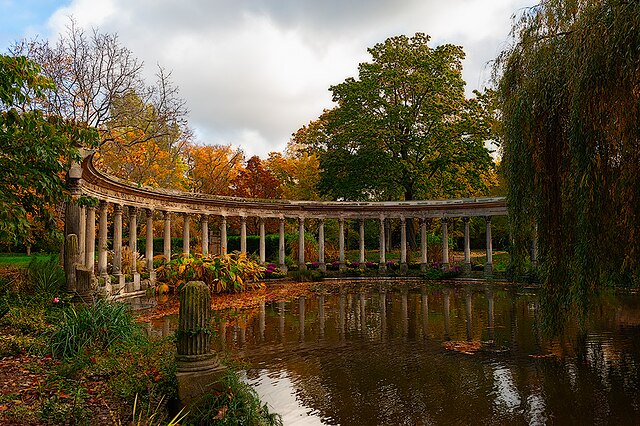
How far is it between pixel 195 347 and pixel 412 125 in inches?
1355

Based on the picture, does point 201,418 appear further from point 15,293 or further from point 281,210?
point 281,210

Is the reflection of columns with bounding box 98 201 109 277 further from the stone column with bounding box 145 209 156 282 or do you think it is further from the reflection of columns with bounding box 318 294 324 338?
the reflection of columns with bounding box 318 294 324 338

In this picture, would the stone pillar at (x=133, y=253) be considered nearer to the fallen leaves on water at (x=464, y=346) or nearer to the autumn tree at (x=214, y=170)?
the fallen leaves on water at (x=464, y=346)

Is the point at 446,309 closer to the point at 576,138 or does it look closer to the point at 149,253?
the point at 576,138

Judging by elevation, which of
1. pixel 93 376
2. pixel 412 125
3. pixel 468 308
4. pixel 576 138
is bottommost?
pixel 468 308

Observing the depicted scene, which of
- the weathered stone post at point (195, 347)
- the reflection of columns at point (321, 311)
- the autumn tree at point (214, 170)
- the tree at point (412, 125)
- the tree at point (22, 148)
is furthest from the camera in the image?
the autumn tree at point (214, 170)

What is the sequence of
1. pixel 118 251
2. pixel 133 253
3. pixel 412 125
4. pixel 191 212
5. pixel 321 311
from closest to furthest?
pixel 321 311 < pixel 118 251 < pixel 133 253 < pixel 191 212 < pixel 412 125

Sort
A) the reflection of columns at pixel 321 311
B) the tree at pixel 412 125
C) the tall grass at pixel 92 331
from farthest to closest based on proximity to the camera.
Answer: the tree at pixel 412 125 < the reflection of columns at pixel 321 311 < the tall grass at pixel 92 331

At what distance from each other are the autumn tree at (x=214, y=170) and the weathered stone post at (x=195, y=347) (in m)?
40.2

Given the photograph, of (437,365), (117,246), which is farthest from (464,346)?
(117,246)

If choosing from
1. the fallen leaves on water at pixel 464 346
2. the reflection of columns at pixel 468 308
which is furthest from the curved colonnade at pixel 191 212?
the fallen leaves on water at pixel 464 346

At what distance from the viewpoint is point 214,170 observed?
48000 mm

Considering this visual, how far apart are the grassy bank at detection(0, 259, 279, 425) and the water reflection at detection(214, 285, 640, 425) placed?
1.55 metres

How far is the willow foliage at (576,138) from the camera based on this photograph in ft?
22.3
